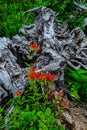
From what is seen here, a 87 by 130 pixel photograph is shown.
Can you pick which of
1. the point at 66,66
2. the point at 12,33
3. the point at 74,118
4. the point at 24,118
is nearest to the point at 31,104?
the point at 24,118

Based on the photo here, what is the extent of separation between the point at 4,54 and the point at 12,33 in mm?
1573

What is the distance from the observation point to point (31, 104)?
5234mm

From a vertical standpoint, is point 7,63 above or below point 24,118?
above

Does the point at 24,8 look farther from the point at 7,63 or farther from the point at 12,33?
the point at 7,63

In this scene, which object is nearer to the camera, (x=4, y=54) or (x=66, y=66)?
(x=4, y=54)

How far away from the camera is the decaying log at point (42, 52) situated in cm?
569

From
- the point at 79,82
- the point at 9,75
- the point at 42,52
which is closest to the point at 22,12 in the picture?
the point at 42,52

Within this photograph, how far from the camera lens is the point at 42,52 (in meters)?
6.33

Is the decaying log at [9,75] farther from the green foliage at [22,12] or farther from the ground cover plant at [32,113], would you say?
the green foliage at [22,12]

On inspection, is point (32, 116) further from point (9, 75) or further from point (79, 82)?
point (79, 82)

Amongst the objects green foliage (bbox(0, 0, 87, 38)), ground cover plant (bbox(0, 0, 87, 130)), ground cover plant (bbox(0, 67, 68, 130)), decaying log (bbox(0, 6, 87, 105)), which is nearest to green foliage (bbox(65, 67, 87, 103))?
ground cover plant (bbox(0, 0, 87, 130))

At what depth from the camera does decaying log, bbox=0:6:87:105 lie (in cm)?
569

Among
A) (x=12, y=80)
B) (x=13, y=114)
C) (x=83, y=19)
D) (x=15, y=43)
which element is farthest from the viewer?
(x=83, y=19)

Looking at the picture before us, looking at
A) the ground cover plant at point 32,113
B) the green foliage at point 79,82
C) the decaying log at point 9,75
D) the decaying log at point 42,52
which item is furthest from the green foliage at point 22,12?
the ground cover plant at point 32,113
